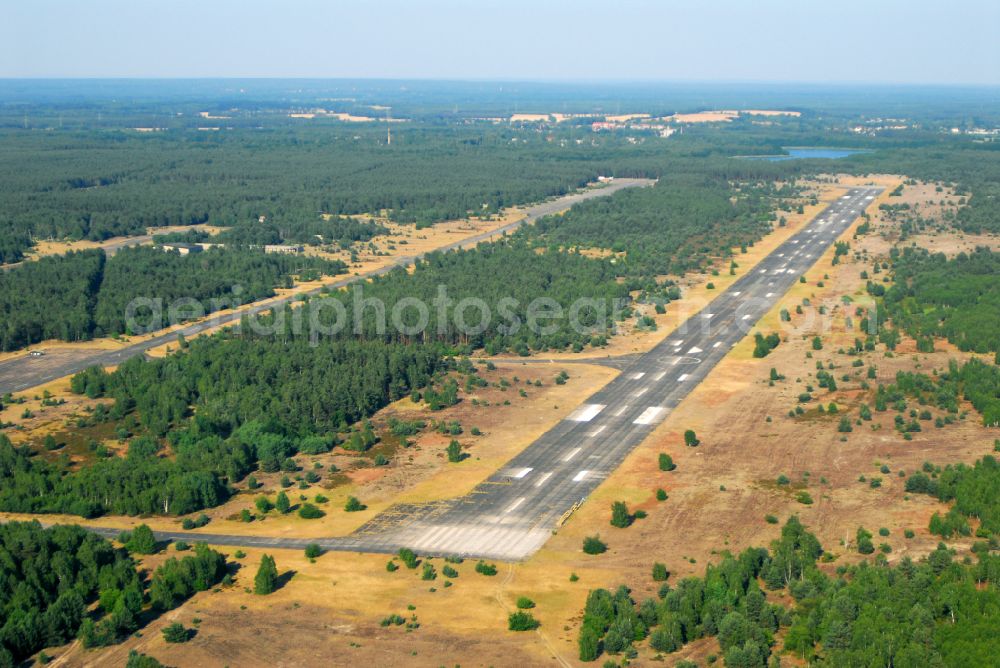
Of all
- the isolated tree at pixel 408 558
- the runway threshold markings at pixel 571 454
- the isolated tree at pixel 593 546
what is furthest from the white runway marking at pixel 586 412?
the isolated tree at pixel 408 558

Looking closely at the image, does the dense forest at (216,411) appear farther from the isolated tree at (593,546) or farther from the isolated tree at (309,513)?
the isolated tree at (593,546)

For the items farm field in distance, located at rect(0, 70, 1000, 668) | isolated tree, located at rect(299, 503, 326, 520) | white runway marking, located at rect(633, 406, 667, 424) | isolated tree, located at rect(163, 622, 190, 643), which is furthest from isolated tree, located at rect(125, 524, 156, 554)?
white runway marking, located at rect(633, 406, 667, 424)

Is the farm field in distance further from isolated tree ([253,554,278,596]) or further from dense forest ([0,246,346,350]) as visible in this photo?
dense forest ([0,246,346,350])

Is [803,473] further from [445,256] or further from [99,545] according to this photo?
[445,256]

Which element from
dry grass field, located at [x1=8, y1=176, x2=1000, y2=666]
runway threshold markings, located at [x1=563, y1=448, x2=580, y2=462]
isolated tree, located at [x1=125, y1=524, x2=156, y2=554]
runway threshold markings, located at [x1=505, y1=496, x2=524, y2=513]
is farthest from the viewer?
runway threshold markings, located at [x1=563, y1=448, x2=580, y2=462]

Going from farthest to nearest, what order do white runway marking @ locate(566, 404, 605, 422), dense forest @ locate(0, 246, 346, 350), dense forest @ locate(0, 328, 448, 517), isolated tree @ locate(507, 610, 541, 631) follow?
dense forest @ locate(0, 246, 346, 350) < white runway marking @ locate(566, 404, 605, 422) < dense forest @ locate(0, 328, 448, 517) < isolated tree @ locate(507, 610, 541, 631)

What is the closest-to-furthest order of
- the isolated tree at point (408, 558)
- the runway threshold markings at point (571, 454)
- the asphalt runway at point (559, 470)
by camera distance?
the isolated tree at point (408, 558)
the asphalt runway at point (559, 470)
the runway threshold markings at point (571, 454)

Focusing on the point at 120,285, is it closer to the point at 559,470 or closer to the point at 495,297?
the point at 495,297
